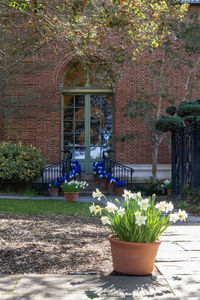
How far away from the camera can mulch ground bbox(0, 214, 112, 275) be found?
11.0 feet

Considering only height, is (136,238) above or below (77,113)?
below

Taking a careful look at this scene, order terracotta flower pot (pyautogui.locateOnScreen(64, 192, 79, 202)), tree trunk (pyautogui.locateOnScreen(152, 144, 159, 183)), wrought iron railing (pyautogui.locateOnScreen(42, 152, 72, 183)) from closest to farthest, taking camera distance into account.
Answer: terracotta flower pot (pyautogui.locateOnScreen(64, 192, 79, 202)), wrought iron railing (pyautogui.locateOnScreen(42, 152, 72, 183)), tree trunk (pyautogui.locateOnScreen(152, 144, 159, 183))

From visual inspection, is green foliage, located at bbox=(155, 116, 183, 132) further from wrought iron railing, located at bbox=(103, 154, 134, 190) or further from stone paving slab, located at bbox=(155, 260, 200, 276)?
stone paving slab, located at bbox=(155, 260, 200, 276)

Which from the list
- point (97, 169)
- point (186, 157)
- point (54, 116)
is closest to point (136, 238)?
point (186, 157)

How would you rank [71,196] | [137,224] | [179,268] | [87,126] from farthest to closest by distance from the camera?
[87,126]
[71,196]
[179,268]
[137,224]

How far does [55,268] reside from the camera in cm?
332

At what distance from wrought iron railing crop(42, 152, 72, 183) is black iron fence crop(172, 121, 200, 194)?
383 centimetres

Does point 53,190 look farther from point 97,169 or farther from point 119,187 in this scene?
point 119,187

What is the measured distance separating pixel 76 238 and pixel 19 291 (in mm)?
2002

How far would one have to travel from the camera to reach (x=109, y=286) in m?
2.75

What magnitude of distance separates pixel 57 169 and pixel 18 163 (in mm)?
1377

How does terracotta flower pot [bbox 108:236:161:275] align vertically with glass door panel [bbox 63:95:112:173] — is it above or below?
below

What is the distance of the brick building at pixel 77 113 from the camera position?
520 inches

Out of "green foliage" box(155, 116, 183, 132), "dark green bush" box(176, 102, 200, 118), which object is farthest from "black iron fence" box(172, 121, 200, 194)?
"dark green bush" box(176, 102, 200, 118)
